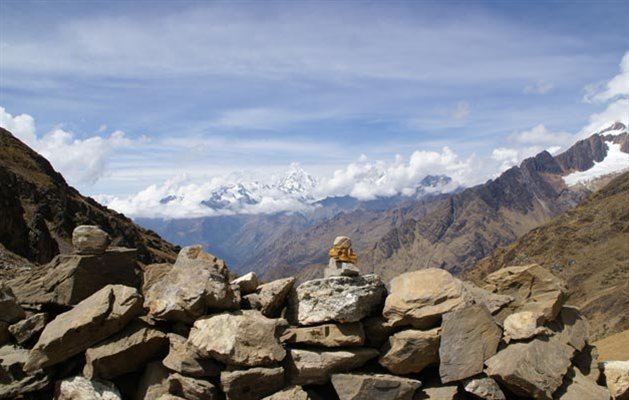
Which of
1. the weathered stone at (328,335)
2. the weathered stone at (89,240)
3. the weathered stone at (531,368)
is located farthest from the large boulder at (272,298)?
the weathered stone at (531,368)

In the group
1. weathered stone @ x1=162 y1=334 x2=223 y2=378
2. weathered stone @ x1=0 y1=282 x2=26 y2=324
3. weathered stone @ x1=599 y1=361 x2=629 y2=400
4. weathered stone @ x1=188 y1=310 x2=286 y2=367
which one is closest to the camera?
weathered stone @ x1=188 y1=310 x2=286 y2=367

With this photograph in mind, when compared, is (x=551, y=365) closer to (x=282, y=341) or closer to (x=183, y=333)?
(x=282, y=341)

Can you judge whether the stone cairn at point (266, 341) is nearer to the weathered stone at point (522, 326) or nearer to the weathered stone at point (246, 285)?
the weathered stone at point (522, 326)

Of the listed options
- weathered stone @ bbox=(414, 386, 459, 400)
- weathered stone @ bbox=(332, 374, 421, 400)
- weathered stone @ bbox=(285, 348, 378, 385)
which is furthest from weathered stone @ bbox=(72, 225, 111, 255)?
weathered stone @ bbox=(414, 386, 459, 400)

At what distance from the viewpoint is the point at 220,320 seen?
14109mm

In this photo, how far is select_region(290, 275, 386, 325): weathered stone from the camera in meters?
14.7

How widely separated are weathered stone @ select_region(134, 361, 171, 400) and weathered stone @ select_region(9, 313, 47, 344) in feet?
10.7

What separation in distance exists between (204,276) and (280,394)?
3.80 metres

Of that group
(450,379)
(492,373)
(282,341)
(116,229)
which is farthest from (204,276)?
(116,229)

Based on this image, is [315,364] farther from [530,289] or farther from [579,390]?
[530,289]

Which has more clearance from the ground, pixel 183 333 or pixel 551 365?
pixel 183 333

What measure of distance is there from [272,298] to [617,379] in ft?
36.3

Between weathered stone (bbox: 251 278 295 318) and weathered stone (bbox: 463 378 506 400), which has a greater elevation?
weathered stone (bbox: 251 278 295 318)

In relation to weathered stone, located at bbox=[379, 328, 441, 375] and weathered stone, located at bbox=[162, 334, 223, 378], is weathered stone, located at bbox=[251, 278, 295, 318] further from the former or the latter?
weathered stone, located at bbox=[379, 328, 441, 375]
